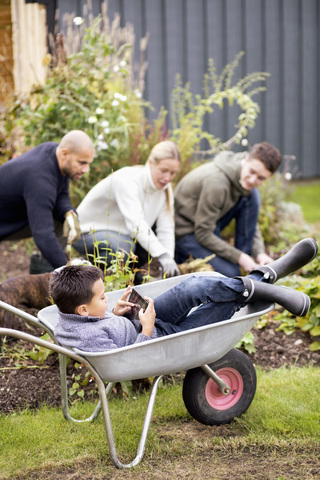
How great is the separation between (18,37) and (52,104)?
2905mm

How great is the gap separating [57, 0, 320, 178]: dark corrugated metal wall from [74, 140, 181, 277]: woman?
4115 millimetres

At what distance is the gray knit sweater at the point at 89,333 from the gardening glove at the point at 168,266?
3.99 feet

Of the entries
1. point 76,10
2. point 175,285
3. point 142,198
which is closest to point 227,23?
point 76,10

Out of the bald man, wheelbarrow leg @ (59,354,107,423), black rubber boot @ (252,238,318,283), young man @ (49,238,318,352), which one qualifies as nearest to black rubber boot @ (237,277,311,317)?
young man @ (49,238,318,352)

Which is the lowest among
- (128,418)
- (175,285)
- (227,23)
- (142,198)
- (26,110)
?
(128,418)

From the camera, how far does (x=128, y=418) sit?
2738mm

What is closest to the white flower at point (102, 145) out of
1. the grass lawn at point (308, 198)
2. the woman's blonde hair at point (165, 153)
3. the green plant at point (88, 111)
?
the green plant at point (88, 111)

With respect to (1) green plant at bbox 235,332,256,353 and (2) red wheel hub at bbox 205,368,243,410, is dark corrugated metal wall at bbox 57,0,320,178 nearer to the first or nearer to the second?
(1) green plant at bbox 235,332,256,353

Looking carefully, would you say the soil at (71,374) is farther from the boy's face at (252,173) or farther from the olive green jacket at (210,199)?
the boy's face at (252,173)

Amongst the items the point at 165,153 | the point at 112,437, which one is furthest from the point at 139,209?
the point at 112,437

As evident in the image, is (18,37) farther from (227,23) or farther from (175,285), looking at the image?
(175,285)

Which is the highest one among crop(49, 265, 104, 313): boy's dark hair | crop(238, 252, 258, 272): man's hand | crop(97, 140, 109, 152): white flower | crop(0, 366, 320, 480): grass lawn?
crop(97, 140, 109, 152): white flower

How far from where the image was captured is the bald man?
357cm

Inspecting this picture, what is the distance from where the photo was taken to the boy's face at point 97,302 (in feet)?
7.66
